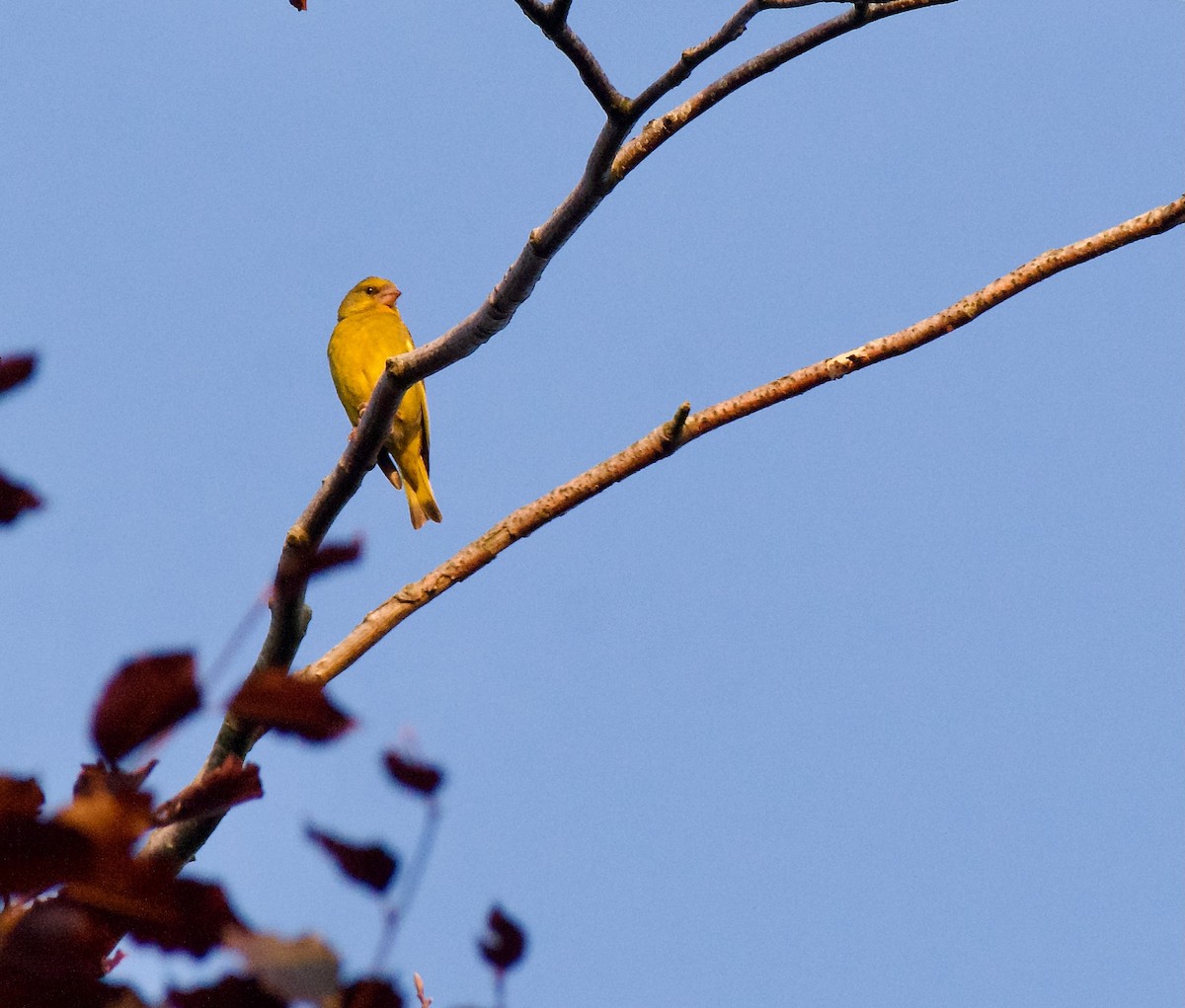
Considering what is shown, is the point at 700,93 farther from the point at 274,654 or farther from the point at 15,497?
the point at 15,497

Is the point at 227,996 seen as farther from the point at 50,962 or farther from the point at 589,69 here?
the point at 589,69

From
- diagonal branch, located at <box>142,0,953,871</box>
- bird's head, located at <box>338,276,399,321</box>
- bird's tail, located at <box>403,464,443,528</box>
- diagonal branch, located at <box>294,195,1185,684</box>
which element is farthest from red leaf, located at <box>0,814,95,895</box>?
bird's head, located at <box>338,276,399,321</box>

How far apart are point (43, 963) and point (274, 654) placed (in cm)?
200

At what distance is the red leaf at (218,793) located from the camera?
3.86 feet

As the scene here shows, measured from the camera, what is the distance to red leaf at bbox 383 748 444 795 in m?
1.17

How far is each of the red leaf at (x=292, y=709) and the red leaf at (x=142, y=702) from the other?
0.06 m

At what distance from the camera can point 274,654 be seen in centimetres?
298

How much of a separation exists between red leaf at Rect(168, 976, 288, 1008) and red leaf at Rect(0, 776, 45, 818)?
19cm

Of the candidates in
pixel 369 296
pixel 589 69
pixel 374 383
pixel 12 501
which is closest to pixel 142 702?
pixel 12 501

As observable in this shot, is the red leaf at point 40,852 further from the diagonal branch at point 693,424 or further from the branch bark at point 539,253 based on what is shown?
the diagonal branch at point 693,424

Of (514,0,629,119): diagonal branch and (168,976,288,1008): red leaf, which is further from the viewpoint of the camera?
(514,0,629,119): diagonal branch

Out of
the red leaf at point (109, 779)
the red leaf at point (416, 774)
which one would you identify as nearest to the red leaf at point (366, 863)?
the red leaf at point (416, 774)

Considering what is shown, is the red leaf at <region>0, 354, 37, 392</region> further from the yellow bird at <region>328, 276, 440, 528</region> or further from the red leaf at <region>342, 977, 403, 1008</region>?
the yellow bird at <region>328, 276, 440, 528</region>

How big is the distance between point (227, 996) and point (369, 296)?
9.85m
